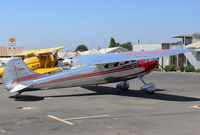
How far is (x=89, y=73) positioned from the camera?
15.6 meters

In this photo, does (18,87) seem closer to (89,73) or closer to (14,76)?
(14,76)

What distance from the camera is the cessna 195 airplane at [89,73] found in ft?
45.7

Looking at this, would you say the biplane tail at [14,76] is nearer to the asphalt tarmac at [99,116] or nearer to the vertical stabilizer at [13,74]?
the vertical stabilizer at [13,74]

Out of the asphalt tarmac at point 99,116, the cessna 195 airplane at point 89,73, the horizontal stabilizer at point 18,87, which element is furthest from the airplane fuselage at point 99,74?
the horizontal stabilizer at point 18,87

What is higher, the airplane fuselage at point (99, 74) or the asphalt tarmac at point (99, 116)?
the airplane fuselage at point (99, 74)

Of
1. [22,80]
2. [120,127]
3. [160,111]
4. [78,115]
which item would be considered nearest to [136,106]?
[160,111]

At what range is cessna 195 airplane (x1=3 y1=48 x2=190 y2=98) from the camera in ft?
45.7

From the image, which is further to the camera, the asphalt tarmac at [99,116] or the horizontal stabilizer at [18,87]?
the horizontal stabilizer at [18,87]

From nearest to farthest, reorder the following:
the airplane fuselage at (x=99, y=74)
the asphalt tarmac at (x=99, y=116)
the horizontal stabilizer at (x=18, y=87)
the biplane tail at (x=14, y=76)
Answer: the asphalt tarmac at (x=99, y=116)
the horizontal stabilizer at (x=18, y=87)
the biplane tail at (x=14, y=76)
the airplane fuselage at (x=99, y=74)

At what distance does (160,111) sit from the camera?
11.0 meters

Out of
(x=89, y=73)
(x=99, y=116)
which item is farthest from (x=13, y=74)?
(x=99, y=116)

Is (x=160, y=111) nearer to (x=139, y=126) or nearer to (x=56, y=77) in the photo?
(x=139, y=126)

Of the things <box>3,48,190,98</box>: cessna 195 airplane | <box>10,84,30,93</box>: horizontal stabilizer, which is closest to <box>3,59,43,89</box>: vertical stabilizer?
<box>3,48,190,98</box>: cessna 195 airplane

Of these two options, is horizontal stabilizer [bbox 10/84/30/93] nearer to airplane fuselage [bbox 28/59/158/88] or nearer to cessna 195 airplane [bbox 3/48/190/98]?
cessna 195 airplane [bbox 3/48/190/98]
